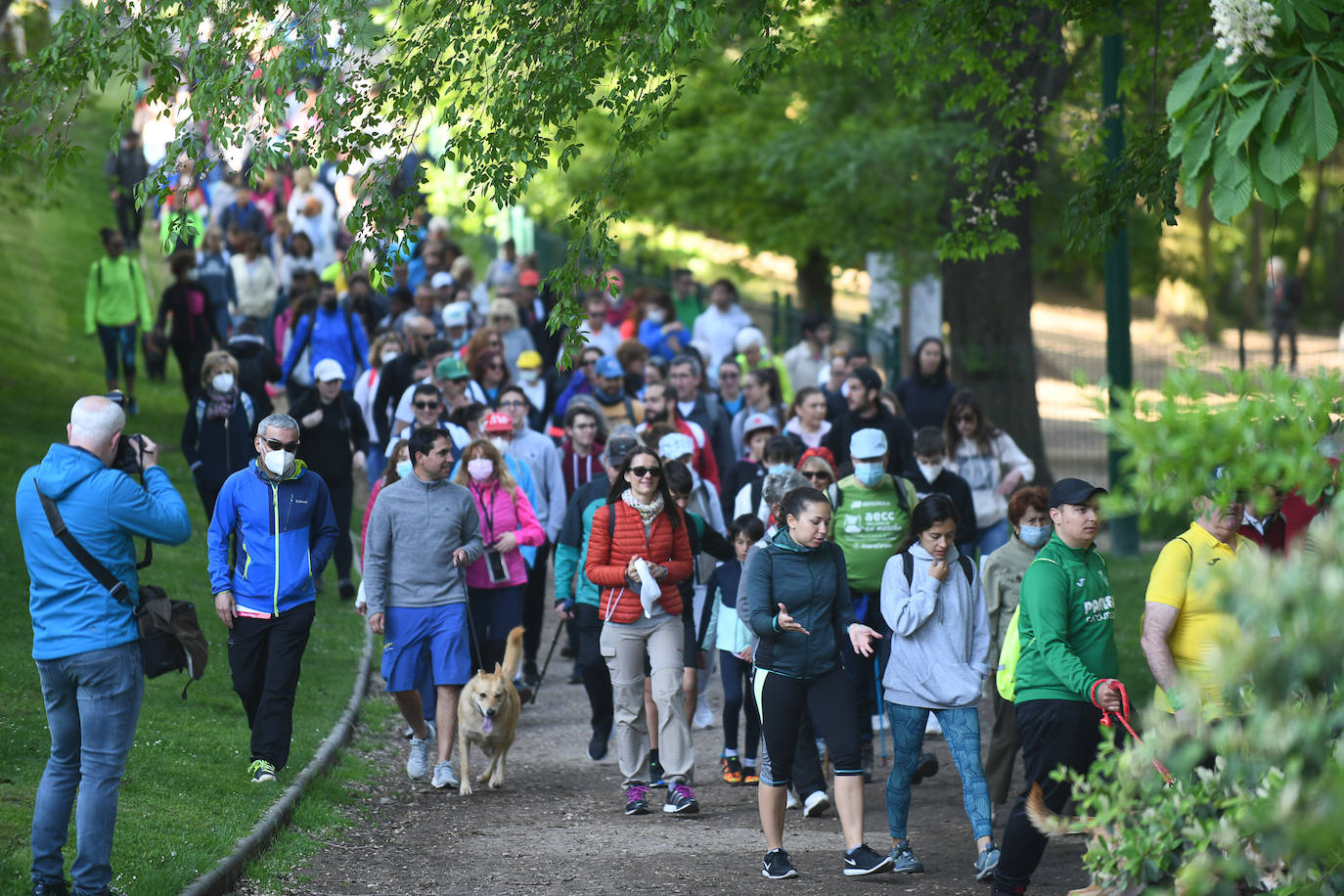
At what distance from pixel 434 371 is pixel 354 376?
3.04 m

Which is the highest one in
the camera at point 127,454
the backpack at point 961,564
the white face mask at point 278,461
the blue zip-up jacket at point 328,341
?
the blue zip-up jacket at point 328,341

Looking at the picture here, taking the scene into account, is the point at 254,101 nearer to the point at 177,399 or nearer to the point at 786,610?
the point at 786,610

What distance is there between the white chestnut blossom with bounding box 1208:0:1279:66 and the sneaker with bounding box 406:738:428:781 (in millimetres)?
6487

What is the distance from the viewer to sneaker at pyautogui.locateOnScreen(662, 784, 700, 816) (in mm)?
9328

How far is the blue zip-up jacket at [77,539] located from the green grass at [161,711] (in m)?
1.09

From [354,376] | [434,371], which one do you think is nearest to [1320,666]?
[434,371]

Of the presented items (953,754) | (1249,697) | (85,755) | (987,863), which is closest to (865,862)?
(987,863)

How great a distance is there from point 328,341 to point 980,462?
23.8ft

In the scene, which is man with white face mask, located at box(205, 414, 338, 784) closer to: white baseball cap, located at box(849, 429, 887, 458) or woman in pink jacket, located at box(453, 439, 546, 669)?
woman in pink jacket, located at box(453, 439, 546, 669)

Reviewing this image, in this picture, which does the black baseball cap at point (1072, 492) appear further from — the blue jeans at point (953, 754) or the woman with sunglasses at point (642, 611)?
the woman with sunglasses at point (642, 611)

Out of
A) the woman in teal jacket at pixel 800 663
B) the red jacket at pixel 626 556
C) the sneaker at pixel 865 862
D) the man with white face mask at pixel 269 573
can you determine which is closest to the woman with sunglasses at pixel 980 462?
the red jacket at pixel 626 556

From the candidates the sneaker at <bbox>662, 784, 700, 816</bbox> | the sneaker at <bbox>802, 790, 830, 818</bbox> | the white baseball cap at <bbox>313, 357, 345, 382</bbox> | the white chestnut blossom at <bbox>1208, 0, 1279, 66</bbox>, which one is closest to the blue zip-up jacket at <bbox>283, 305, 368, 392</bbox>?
the white baseball cap at <bbox>313, 357, 345, 382</bbox>

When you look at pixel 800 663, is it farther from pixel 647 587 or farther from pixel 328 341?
pixel 328 341

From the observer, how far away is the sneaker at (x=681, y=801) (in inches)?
367
